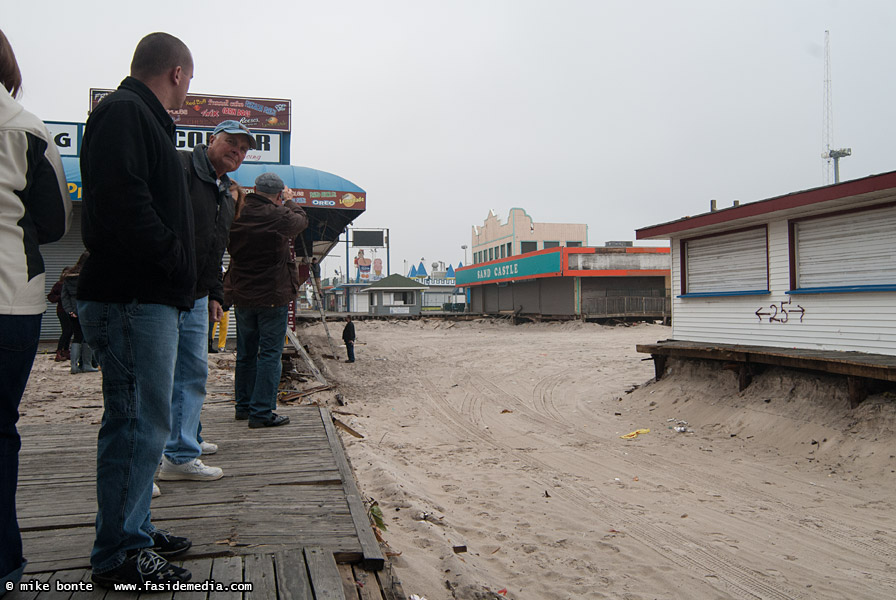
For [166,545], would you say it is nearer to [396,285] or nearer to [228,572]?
[228,572]

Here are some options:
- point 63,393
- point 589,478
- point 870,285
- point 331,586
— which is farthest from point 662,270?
point 331,586

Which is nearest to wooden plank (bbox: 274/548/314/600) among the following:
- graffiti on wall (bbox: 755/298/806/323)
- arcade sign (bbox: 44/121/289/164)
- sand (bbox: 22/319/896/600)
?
sand (bbox: 22/319/896/600)

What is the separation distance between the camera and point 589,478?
6.45 metres

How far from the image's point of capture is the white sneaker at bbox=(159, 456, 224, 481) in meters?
3.08

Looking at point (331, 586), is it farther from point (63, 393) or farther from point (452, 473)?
point (63, 393)

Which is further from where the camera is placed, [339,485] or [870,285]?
[870,285]

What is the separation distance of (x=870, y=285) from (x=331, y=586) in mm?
9402

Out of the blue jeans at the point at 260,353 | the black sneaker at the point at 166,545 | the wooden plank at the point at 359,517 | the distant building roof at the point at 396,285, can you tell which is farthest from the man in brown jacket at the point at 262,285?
the distant building roof at the point at 396,285

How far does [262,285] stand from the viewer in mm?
4488

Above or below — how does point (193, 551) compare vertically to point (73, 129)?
below

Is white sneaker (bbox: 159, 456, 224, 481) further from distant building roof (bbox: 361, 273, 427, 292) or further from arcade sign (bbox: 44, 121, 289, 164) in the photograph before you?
distant building roof (bbox: 361, 273, 427, 292)

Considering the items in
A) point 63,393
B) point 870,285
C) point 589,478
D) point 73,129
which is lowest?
point 589,478

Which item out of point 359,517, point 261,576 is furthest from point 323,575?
point 359,517

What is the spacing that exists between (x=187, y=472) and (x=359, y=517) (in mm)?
1112
